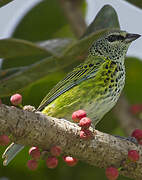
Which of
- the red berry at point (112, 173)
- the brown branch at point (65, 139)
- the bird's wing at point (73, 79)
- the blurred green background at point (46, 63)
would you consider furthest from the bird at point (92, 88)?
the red berry at point (112, 173)

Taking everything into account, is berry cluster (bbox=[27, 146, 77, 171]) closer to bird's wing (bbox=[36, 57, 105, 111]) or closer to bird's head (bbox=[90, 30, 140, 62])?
bird's wing (bbox=[36, 57, 105, 111])

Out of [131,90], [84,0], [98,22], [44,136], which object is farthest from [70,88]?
[84,0]

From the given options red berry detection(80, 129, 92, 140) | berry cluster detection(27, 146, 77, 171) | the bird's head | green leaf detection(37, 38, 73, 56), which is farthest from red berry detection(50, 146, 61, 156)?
the bird's head

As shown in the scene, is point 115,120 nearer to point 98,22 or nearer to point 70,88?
point 70,88

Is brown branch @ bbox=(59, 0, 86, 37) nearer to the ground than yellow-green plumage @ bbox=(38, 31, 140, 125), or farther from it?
farther from it

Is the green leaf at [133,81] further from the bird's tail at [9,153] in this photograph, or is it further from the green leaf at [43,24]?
the bird's tail at [9,153]

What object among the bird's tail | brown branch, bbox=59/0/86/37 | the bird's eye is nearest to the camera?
the bird's tail

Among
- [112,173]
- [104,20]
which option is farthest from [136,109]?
[112,173]

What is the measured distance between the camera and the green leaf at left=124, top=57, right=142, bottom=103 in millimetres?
5254

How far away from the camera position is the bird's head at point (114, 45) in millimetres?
4872

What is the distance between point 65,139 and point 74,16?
2.36m

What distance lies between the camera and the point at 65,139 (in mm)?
3156

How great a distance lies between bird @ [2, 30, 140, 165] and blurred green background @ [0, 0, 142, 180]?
227mm

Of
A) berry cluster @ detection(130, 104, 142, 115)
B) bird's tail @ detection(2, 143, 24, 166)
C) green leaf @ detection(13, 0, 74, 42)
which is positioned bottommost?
berry cluster @ detection(130, 104, 142, 115)
